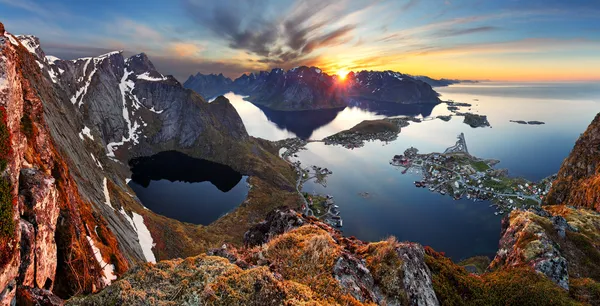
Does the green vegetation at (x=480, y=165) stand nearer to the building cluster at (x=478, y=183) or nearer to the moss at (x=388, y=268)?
the building cluster at (x=478, y=183)

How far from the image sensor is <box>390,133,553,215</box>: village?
13100 centimetres

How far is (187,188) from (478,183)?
169602 mm

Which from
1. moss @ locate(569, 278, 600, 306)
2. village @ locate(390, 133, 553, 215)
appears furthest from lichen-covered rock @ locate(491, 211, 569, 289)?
village @ locate(390, 133, 553, 215)

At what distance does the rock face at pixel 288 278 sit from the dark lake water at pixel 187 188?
112 meters

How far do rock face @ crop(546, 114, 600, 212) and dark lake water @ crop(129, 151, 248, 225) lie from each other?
120 meters

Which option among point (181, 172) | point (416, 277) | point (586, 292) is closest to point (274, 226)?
point (416, 277)

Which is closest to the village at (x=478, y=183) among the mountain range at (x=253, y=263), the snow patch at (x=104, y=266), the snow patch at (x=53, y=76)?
the mountain range at (x=253, y=263)

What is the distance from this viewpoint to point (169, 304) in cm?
1022

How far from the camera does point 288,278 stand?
42.5 feet

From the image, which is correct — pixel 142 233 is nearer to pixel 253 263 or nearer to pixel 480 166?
pixel 253 263

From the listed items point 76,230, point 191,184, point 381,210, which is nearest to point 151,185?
point 191,184

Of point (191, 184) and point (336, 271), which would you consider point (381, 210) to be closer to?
point (191, 184)

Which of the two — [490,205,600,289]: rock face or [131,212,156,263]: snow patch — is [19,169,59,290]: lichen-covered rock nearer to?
[490,205,600,289]: rock face

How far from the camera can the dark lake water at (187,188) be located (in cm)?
12554
